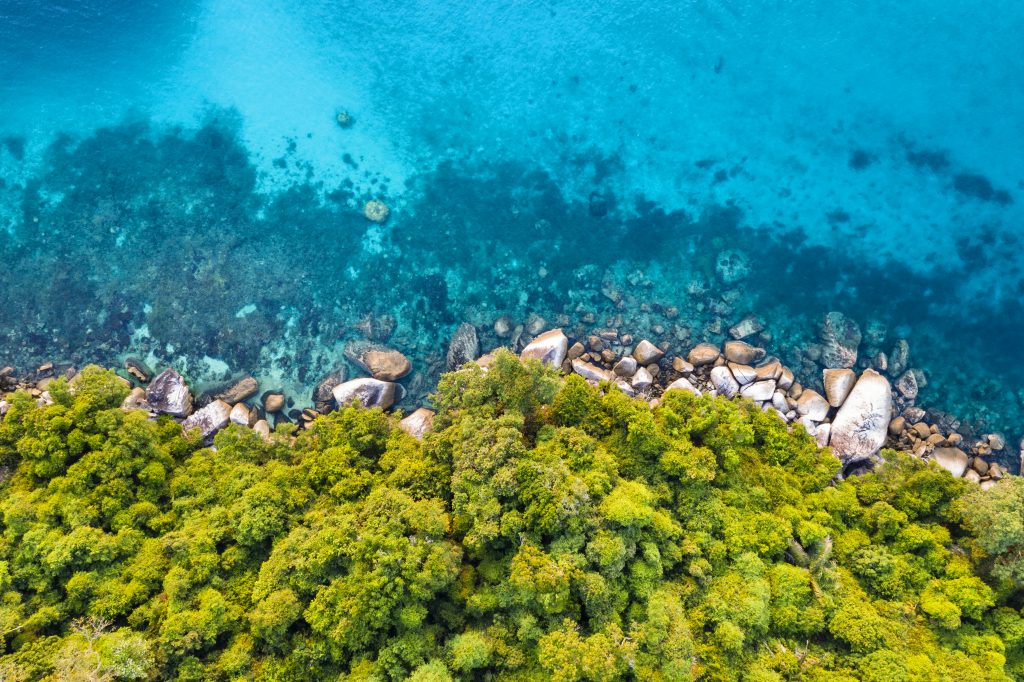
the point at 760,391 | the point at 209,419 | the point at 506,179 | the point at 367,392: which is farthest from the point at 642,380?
the point at 209,419

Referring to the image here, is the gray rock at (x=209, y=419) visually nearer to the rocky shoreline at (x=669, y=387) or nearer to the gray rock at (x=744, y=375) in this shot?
the rocky shoreline at (x=669, y=387)

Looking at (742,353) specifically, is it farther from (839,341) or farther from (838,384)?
(839,341)

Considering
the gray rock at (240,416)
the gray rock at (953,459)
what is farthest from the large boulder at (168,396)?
the gray rock at (953,459)

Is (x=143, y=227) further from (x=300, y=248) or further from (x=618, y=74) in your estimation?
(x=618, y=74)

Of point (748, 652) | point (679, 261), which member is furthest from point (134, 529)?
point (679, 261)

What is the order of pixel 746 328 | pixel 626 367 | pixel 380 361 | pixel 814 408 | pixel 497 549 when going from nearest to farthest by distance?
pixel 497 549 < pixel 814 408 < pixel 626 367 < pixel 380 361 < pixel 746 328
